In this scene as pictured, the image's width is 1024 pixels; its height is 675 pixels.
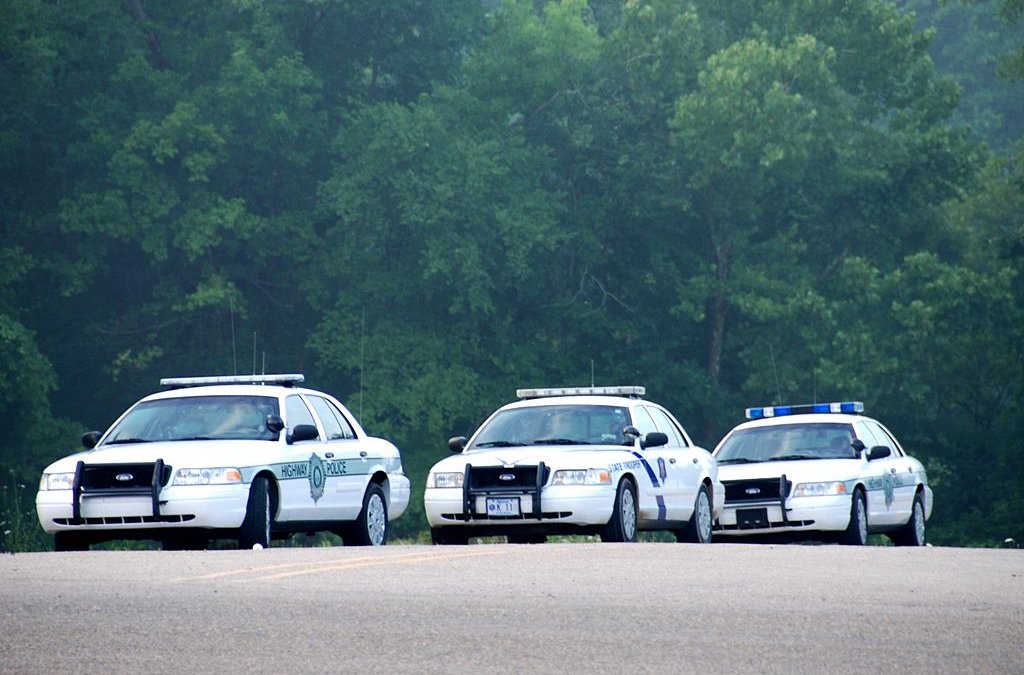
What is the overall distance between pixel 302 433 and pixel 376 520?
1.90 m

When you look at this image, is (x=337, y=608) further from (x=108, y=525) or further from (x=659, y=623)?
(x=108, y=525)

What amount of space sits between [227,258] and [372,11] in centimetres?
726

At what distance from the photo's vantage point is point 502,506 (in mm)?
19484

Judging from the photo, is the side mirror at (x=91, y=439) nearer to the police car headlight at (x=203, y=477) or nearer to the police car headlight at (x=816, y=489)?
the police car headlight at (x=203, y=477)

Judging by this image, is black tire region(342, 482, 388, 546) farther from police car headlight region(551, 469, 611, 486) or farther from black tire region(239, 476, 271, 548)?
police car headlight region(551, 469, 611, 486)

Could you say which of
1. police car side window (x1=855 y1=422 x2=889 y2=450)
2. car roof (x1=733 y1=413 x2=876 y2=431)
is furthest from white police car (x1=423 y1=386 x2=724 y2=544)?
police car side window (x1=855 y1=422 x2=889 y2=450)

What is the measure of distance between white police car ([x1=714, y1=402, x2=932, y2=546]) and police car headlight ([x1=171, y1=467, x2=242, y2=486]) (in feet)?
25.6

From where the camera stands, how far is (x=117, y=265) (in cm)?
5203

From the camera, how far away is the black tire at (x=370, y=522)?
20109 millimetres

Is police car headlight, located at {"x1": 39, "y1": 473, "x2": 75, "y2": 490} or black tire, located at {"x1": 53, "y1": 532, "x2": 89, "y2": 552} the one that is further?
black tire, located at {"x1": 53, "y1": 532, "x2": 89, "y2": 552}

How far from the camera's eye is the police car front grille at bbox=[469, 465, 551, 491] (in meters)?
19.5

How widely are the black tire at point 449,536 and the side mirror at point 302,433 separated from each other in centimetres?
176

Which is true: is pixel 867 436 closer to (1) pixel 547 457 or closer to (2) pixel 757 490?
(2) pixel 757 490

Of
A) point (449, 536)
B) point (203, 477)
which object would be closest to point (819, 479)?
point (449, 536)
